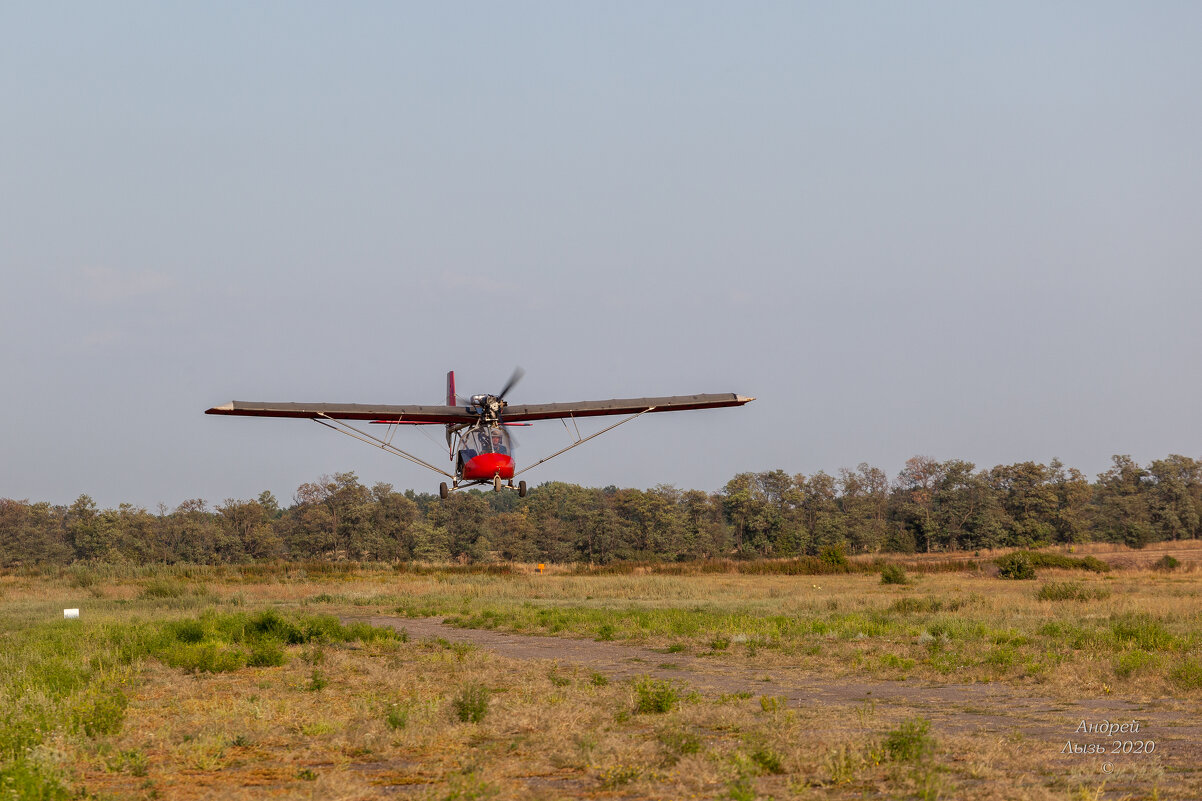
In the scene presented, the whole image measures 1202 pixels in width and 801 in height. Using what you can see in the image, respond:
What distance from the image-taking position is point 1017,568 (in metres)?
51.9

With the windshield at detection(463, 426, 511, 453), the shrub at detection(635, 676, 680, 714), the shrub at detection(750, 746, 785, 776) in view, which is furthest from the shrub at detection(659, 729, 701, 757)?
the windshield at detection(463, 426, 511, 453)

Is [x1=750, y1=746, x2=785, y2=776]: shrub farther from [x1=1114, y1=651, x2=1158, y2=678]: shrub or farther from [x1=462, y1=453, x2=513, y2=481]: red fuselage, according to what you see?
[x1=462, y1=453, x2=513, y2=481]: red fuselage

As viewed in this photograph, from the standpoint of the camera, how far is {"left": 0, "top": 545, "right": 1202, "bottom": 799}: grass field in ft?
29.2

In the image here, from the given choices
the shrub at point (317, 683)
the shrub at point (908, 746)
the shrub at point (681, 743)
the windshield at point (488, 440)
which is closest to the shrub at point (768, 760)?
the shrub at point (681, 743)

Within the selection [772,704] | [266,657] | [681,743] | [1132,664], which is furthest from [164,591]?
[1132,664]

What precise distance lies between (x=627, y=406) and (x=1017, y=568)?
106 feet

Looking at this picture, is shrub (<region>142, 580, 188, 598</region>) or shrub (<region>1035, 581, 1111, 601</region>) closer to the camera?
shrub (<region>1035, 581, 1111, 601</region>)

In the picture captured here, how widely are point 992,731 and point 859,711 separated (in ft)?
5.55

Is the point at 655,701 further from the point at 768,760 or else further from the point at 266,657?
the point at 266,657

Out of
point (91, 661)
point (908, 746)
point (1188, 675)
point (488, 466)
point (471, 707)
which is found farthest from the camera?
point (488, 466)

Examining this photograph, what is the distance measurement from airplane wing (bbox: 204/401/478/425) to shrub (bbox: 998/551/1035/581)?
A: 35336 mm

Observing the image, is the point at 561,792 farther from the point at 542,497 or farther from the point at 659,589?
the point at 542,497

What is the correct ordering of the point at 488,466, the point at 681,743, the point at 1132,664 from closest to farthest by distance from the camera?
the point at 681,743 → the point at 1132,664 → the point at 488,466

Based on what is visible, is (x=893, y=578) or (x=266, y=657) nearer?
(x=266, y=657)
